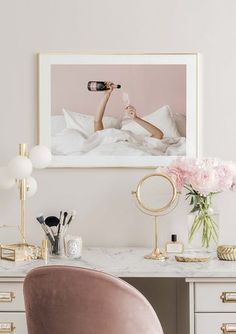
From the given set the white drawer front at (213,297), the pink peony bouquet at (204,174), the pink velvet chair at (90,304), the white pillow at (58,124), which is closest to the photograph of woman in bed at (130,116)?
the white pillow at (58,124)

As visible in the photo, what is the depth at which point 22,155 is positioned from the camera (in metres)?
3.07

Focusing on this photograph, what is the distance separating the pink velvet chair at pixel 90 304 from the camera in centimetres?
192

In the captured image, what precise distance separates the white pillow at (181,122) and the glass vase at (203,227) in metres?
0.36

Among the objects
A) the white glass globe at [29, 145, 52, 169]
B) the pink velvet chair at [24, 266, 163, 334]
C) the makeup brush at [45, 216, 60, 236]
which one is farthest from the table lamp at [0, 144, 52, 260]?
the pink velvet chair at [24, 266, 163, 334]

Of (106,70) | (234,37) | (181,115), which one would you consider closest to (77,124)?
(106,70)

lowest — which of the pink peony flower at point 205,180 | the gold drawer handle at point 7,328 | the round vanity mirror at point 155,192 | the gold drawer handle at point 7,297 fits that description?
the gold drawer handle at point 7,328

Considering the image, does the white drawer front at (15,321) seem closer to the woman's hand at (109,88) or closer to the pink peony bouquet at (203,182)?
the pink peony bouquet at (203,182)

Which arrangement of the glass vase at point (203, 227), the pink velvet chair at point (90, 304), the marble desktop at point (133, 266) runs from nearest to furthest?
the pink velvet chair at point (90, 304)
the marble desktop at point (133, 266)
the glass vase at point (203, 227)

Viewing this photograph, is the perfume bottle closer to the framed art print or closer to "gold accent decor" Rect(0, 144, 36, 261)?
the framed art print

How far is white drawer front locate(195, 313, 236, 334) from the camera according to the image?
265 cm

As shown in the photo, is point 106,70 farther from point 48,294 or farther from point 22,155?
point 48,294

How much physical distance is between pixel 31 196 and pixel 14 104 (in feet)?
1.46

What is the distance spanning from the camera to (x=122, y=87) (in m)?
3.23

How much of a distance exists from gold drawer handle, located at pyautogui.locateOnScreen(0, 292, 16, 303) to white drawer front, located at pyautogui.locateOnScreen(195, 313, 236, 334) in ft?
2.39
